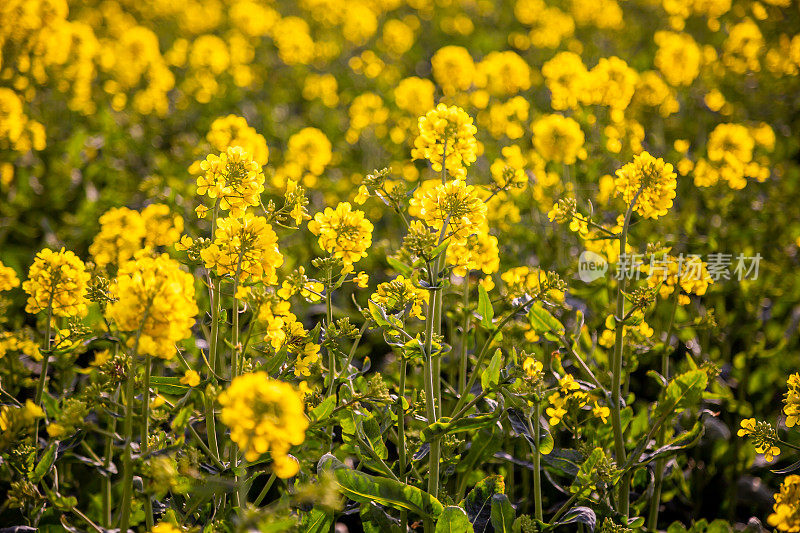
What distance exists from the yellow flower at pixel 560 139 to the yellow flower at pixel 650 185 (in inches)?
56.1

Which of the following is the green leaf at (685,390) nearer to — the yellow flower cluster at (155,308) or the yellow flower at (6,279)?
the yellow flower cluster at (155,308)

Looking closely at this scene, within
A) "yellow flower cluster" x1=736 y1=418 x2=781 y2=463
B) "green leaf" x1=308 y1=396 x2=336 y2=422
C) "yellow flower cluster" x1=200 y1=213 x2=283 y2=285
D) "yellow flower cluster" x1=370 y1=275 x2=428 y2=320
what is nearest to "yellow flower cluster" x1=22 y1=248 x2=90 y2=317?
"yellow flower cluster" x1=200 y1=213 x2=283 y2=285

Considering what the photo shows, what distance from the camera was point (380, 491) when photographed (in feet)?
6.65

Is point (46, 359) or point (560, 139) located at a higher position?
point (560, 139)

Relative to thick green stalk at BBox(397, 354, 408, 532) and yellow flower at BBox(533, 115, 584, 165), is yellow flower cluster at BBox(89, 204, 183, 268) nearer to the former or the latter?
thick green stalk at BBox(397, 354, 408, 532)

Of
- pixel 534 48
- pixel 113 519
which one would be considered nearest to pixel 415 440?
pixel 113 519

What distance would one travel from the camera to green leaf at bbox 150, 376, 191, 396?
6.86 ft

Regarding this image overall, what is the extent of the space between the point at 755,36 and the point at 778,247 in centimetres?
265

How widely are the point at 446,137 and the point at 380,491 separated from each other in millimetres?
1114

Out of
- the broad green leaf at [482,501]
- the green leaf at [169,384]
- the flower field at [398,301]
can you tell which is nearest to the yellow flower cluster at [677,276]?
the flower field at [398,301]

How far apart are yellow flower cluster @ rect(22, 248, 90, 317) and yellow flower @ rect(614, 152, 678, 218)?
5.81 feet

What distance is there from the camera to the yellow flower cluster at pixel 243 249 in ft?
6.31

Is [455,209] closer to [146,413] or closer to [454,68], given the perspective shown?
[146,413]

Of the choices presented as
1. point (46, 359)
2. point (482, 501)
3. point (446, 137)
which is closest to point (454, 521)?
point (482, 501)
